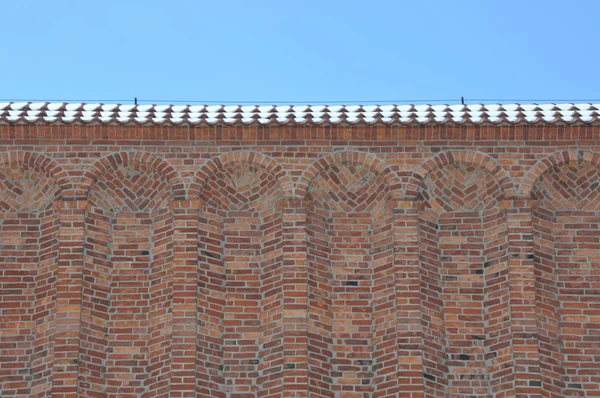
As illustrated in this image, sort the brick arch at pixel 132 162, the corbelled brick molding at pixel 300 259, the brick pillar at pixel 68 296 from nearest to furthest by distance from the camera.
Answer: the brick pillar at pixel 68 296, the corbelled brick molding at pixel 300 259, the brick arch at pixel 132 162

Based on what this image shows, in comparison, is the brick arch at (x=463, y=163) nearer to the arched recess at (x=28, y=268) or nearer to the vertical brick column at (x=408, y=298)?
the vertical brick column at (x=408, y=298)

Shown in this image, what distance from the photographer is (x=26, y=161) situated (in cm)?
1923

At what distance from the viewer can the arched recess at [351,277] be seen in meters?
18.2

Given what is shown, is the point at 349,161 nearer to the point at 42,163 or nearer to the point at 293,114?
the point at 293,114

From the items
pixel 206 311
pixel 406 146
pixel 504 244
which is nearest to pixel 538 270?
pixel 504 244

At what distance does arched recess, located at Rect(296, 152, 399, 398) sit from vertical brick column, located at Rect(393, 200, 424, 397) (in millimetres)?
75

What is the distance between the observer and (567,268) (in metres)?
18.9

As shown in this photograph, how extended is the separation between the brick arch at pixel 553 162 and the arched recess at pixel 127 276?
10.9 ft

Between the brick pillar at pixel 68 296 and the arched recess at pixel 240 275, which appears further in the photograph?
the arched recess at pixel 240 275

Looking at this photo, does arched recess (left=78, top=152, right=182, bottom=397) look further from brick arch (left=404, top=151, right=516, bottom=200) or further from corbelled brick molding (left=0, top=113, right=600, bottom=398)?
brick arch (left=404, top=151, right=516, bottom=200)

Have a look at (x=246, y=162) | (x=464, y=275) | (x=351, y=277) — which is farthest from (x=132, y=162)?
(x=464, y=275)

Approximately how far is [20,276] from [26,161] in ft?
3.86

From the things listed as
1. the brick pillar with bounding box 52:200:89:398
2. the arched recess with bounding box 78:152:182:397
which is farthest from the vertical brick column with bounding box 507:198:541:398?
the brick pillar with bounding box 52:200:89:398

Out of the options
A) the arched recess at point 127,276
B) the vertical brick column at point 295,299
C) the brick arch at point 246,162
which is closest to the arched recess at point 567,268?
the vertical brick column at point 295,299
